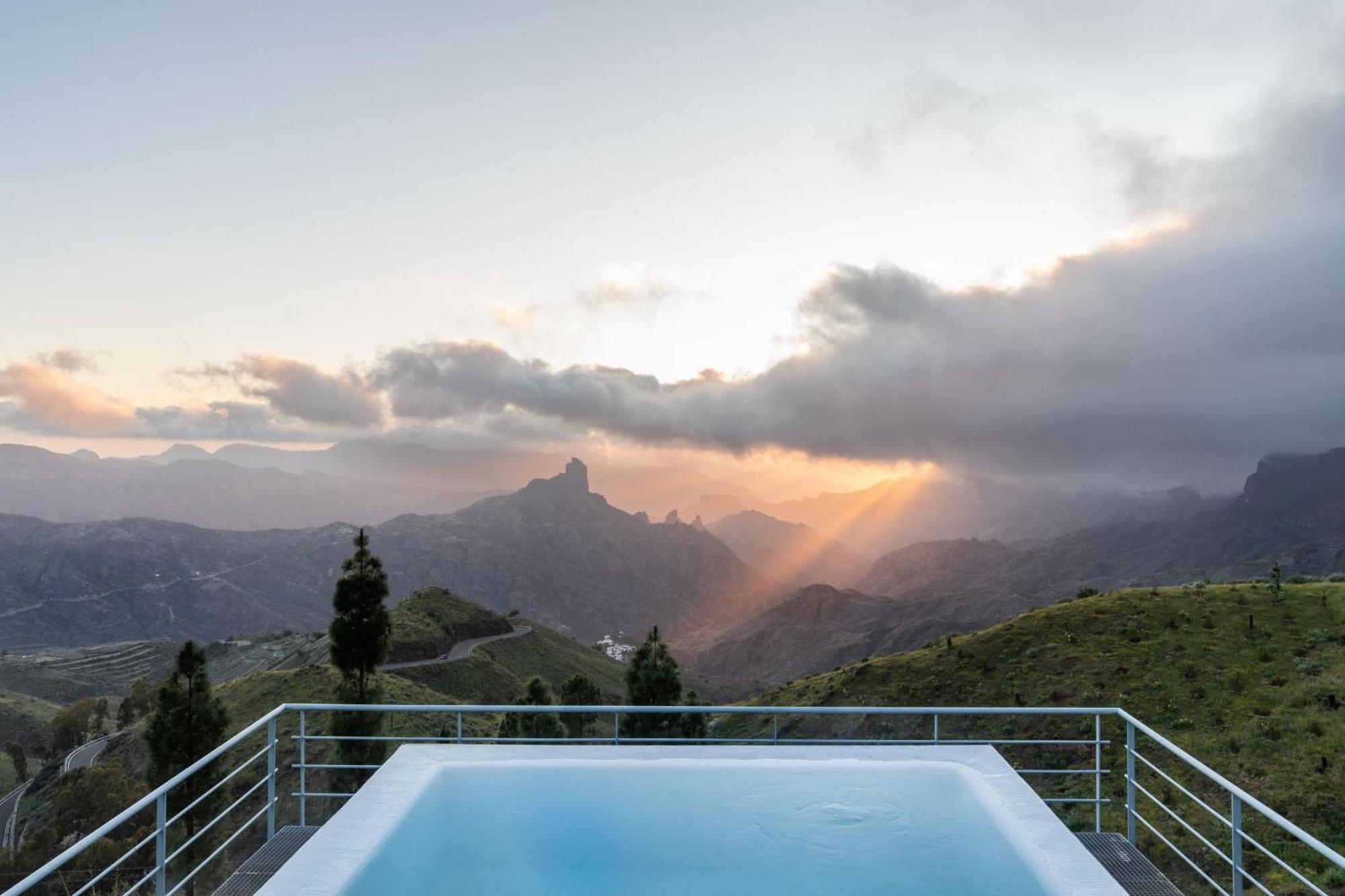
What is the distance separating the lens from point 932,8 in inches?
541

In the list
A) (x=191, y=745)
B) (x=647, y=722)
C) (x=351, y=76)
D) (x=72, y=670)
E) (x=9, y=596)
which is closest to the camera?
(x=351, y=76)

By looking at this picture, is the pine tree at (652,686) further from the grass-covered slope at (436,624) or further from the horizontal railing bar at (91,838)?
the grass-covered slope at (436,624)

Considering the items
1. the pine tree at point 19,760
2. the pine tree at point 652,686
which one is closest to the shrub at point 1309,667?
the pine tree at point 652,686

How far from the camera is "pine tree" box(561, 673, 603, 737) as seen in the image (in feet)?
109

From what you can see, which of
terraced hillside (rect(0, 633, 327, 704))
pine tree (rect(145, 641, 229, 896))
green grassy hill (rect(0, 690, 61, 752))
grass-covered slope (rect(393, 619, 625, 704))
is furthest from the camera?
terraced hillside (rect(0, 633, 327, 704))

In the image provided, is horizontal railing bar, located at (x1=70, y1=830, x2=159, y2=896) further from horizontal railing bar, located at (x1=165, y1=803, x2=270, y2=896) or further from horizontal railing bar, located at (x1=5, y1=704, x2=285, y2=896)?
horizontal railing bar, located at (x1=165, y1=803, x2=270, y2=896)

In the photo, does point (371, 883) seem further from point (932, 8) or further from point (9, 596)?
point (9, 596)

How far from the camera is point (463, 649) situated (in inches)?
3029

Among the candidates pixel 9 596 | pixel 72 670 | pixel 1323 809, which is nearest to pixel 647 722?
pixel 1323 809

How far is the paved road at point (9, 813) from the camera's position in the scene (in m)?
49.2

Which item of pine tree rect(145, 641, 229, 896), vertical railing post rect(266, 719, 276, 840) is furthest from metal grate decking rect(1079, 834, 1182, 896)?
pine tree rect(145, 641, 229, 896)

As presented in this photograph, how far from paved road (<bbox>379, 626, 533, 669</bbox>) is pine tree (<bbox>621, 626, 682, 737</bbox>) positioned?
3702 cm

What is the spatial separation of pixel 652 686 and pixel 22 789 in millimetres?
56373

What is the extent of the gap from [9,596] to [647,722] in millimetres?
200101
